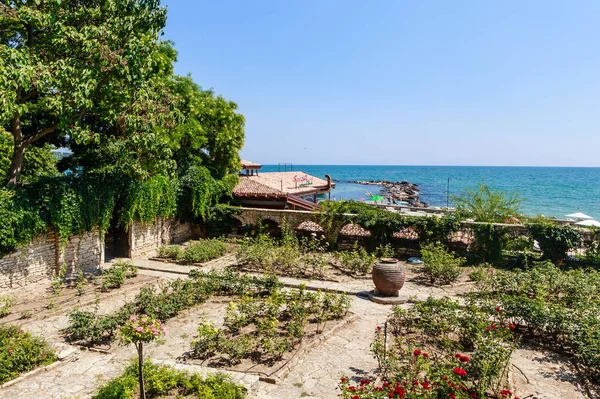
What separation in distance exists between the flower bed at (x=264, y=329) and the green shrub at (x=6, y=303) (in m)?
5.17

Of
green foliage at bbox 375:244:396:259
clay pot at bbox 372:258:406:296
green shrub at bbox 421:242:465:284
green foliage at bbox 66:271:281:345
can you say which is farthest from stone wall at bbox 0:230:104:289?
green shrub at bbox 421:242:465:284

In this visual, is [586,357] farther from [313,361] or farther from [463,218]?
[463,218]

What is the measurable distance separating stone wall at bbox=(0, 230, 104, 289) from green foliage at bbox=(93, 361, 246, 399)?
7.72m

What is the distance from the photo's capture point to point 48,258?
42.1 ft

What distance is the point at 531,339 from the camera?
8.85 metres

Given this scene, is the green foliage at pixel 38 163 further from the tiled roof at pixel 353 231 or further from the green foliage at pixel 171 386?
the tiled roof at pixel 353 231

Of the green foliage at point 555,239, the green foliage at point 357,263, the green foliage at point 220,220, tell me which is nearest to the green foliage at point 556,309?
the green foliage at point 555,239

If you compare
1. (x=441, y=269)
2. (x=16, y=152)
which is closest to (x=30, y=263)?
(x=16, y=152)

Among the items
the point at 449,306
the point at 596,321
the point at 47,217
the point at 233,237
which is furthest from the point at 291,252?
the point at 596,321

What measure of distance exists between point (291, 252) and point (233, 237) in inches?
228

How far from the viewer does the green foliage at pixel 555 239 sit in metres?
15.0

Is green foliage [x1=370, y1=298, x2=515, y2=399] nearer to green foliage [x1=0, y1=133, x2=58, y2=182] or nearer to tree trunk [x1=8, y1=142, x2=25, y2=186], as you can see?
tree trunk [x1=8, y1=142, x2=25, y2=186]

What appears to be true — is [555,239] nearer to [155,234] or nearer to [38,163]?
[155,234]

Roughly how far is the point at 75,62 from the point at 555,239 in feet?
57.0
